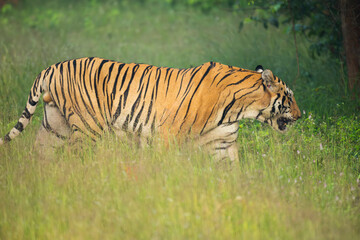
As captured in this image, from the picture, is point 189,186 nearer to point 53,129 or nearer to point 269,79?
point 269,79

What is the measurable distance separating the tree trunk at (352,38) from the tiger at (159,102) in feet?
6.35

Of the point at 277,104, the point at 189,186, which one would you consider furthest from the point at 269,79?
the point at 189,186

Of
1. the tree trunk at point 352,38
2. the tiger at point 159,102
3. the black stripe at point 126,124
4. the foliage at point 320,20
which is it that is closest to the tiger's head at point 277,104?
the tiger at point 159,102

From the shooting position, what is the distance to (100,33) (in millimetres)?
12906

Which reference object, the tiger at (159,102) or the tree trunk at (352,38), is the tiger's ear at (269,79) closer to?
the tiger at (159,102)

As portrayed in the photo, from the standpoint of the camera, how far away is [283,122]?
495 cm

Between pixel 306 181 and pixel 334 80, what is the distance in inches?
133

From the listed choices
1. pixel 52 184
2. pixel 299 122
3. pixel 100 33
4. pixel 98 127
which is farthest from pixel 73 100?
pixel 100 33

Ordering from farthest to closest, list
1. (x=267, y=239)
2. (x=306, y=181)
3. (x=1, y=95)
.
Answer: (x=1, y=95) → (x=306, y=181) → (x=267, y=239)

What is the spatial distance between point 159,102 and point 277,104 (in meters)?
1.17

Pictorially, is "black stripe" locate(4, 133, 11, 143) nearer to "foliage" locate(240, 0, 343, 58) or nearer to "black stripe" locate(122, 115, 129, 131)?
"black stripe" locate(122, 115, 129, 131)

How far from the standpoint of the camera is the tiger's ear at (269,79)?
4.71m

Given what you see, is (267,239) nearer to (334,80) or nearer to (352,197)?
(352,197)

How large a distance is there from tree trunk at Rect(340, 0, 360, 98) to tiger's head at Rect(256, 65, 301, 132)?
191 cm
